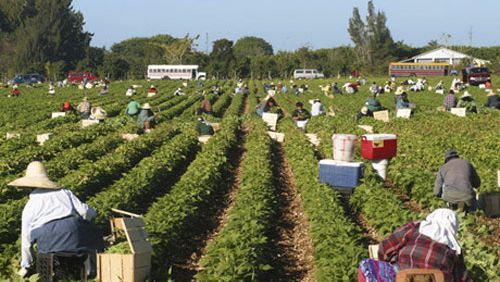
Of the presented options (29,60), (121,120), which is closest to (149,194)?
(121,120)

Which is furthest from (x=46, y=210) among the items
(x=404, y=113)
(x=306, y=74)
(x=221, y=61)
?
(x=221, y=61)

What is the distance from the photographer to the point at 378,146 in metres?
14.6

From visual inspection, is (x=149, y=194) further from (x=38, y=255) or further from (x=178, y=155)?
(x=38, y=255)

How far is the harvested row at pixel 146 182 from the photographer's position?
1188cm

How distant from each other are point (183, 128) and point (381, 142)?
12.0 m

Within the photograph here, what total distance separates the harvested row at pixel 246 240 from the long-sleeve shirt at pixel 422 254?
1.85 metres

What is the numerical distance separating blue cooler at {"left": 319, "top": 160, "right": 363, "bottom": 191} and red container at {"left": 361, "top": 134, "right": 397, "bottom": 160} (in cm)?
112

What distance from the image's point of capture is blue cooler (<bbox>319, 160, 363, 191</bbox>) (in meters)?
13.3

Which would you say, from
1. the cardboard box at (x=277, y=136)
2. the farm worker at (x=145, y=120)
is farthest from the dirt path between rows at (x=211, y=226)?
the farm worker at (x=145, y=120)

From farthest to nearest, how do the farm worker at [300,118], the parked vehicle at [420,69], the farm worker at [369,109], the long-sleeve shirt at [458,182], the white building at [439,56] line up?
the white building at [439,56]
the parked vehicle at [420,69]
the farm worker at [369,109]
the farm worker at [300,118]
the long-sleeve shirt at [458,182]

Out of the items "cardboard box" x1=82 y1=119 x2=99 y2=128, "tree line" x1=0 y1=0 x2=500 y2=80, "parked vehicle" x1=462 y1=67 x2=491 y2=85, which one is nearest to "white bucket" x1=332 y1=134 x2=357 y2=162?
"cardboard box" x1=82 y1=119 x2=99 y2=128

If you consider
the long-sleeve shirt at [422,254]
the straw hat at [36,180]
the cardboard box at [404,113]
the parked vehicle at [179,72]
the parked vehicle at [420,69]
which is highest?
the straw hat at [36,180]

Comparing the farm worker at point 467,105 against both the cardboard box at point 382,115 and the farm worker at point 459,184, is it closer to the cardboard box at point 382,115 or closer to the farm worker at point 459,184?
the cardboard box at point 382,115

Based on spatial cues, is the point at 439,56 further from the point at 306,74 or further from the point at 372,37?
the point at 306,74
